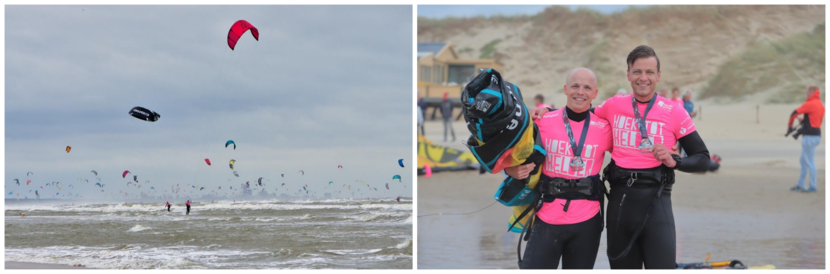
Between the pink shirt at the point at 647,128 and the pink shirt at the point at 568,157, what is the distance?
0.06 metres

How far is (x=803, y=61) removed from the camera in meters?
36.2

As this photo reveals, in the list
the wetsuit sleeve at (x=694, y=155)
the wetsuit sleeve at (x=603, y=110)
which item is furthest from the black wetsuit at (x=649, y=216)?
the wetsuit sleeve at (x=603, y=110)

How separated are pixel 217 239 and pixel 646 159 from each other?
15902 millimetres

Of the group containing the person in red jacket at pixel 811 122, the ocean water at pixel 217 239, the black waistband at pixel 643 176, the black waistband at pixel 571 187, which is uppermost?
the person in red jacket at pixel 811 122

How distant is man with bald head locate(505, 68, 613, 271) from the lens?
308 cm

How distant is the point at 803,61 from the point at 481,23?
2294 centimetres

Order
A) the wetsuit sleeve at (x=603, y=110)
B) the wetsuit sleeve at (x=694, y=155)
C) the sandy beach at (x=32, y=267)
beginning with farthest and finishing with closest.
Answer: the sandy beach at (x=32, y=267)
the wetsuit sleeve at (x=603, y=110)
the wetsuit sleeve at (x=694, y=155)

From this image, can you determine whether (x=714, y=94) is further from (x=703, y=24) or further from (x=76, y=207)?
(x=76, y=207)

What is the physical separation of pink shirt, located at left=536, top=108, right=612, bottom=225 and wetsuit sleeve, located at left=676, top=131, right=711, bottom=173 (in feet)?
0.97

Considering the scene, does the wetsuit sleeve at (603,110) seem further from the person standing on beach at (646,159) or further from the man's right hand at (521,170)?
the man's right hand at (521,170)

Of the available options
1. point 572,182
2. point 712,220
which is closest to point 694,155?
point 572,182

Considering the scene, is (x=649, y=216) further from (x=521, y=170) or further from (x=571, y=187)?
(x=521, y=170)

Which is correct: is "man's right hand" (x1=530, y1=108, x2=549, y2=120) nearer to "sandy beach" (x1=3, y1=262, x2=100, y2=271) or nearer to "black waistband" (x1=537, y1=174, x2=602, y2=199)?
"black waistband" (x1=537, y1=174, x2=602, y2=199)

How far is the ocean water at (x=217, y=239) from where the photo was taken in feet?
42.2
